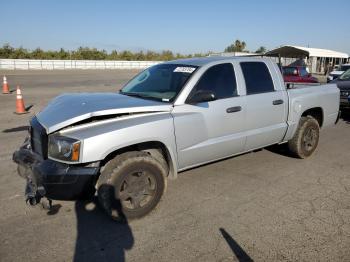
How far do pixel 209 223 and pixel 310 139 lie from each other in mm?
3261

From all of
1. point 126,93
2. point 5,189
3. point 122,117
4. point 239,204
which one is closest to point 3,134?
point 5,189

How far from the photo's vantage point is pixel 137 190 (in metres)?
3.74

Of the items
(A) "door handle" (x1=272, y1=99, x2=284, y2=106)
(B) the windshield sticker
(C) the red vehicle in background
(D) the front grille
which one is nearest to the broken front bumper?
(D) the front grille

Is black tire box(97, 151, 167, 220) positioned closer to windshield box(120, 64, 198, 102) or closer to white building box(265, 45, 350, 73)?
windshield box(120, 64, 198, 102)

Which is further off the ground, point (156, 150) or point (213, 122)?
point (213, 122)

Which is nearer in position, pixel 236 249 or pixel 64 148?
pixel 236 249

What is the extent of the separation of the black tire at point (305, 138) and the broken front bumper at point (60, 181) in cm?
372

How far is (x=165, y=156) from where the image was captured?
4105 mm

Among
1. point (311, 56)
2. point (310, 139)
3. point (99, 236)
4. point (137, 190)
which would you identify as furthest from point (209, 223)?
point (311, 56)

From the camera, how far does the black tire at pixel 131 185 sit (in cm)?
350

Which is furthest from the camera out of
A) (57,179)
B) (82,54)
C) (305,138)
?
(82,54)

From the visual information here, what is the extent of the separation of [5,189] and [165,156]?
2.25 m

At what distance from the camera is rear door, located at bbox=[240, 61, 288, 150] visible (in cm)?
485

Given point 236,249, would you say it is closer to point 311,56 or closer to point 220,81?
point 220,81
